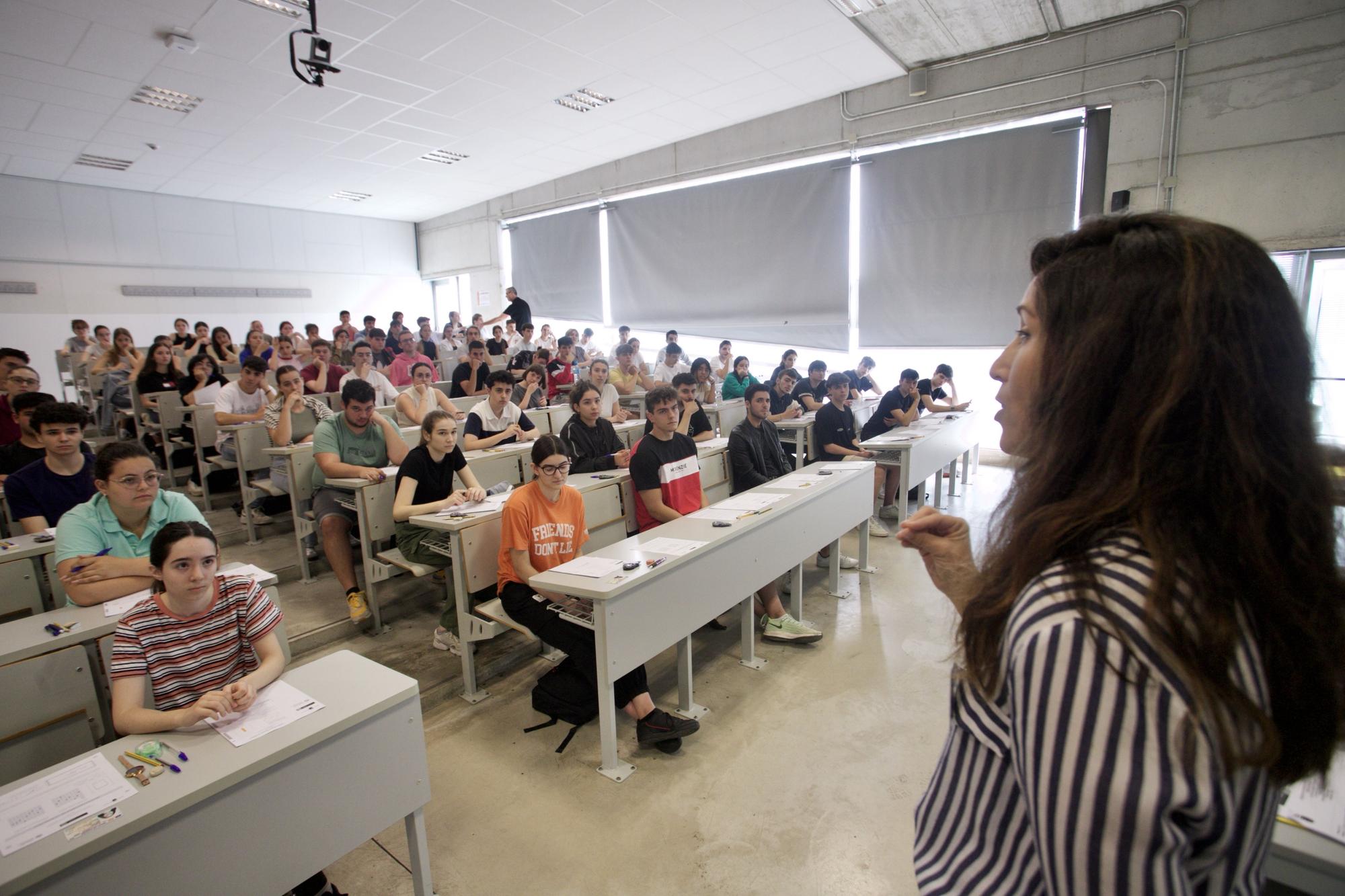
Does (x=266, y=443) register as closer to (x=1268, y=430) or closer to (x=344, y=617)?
(x=344, y=617)

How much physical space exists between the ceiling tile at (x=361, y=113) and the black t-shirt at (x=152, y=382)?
319cm

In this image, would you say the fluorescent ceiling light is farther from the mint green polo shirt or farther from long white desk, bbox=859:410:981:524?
the mint green polo shirt

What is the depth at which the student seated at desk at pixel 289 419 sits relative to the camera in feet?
13.1

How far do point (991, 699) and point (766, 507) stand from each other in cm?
240

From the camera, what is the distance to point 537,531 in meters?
2.58

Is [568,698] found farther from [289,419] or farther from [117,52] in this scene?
[117,52]

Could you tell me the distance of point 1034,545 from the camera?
494mm

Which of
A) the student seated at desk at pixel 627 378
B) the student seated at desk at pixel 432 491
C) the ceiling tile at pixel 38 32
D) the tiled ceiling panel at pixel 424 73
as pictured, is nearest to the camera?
the student seated at desk at pixel 432 491

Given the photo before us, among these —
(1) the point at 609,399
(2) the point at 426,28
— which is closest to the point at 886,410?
(1) the point at 609,399

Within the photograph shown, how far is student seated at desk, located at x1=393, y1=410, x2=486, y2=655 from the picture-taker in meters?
3.00

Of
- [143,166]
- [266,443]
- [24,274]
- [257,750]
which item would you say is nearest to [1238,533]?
[257,750]

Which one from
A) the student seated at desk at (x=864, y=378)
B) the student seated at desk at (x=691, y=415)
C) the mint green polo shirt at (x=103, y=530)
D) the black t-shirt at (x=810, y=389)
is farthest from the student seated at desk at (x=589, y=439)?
the student seated at desk at (x=864, y=378)

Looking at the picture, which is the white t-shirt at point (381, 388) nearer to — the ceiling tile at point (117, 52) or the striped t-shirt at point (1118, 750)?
the ceiling tile at point (117, 52)

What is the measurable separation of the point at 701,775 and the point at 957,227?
20.8 feet
